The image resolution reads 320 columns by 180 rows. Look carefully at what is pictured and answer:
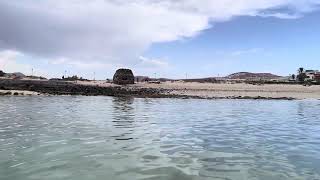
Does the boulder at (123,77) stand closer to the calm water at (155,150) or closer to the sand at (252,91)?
the sand at (252,91)

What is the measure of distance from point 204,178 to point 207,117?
738 inches

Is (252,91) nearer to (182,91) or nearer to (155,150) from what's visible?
(182,91)

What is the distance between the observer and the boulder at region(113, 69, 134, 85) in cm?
8150

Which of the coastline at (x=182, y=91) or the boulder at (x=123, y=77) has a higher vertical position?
the boulder at (x=123, y=77)

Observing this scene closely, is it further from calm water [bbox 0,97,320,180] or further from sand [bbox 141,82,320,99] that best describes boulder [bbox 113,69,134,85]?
calm water [bbox 0,97,320,180]

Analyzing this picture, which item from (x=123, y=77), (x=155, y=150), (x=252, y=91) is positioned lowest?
(x=155, y=150)

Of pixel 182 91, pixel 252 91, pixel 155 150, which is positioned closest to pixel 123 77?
pixel 182 91

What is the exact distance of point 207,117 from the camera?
1194 inches

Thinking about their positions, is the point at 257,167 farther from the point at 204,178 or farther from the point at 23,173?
the point at 23,173

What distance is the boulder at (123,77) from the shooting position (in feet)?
267

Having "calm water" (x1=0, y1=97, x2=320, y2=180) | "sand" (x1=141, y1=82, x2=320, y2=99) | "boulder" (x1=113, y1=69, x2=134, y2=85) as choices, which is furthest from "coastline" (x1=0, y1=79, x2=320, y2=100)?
"calm water" (x1=0, y1=97, x2=320, y2=180)

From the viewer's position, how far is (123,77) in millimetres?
81938

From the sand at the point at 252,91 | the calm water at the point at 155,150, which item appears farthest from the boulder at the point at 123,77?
the calm water at the point at 155,150

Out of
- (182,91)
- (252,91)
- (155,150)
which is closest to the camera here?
(155,150)
